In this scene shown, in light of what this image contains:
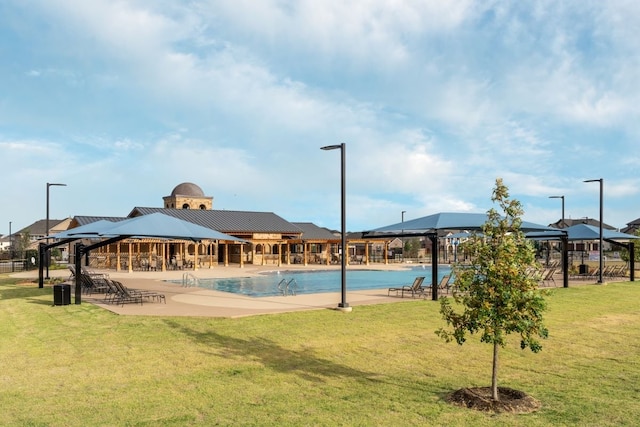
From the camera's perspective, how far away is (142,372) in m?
7.39

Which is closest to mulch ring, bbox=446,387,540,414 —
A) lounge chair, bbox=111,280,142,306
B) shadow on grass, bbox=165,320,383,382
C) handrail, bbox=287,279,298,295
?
shadow on grass, bbox=165,320,383,382

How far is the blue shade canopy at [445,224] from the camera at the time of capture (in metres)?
15.3

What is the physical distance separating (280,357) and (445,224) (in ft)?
28.0

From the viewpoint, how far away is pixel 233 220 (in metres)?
46.2

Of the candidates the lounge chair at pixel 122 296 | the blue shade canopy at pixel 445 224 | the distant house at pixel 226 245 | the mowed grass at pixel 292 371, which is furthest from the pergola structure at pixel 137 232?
the distant house at pixel 226 245

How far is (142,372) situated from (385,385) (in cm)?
343

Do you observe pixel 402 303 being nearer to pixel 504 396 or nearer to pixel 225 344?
pixel 225 344

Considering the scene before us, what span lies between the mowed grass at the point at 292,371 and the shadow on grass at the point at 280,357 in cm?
3

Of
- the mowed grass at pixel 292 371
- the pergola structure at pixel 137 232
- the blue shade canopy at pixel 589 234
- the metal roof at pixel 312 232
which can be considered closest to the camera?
the mowed grass at pixel 292 371

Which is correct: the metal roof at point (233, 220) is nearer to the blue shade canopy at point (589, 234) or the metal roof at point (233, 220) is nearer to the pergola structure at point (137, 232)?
the pergola structure at point (137, 232)

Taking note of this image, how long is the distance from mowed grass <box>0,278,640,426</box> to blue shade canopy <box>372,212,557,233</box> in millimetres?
3766

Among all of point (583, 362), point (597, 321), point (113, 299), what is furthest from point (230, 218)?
point (583, 362)

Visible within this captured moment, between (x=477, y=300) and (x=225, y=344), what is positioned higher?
(x=477, y=300)

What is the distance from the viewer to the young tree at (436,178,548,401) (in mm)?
5652
